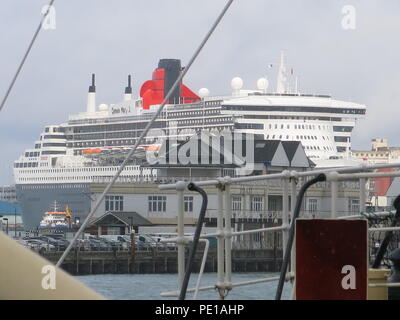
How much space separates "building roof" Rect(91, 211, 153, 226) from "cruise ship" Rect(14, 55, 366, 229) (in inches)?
1134

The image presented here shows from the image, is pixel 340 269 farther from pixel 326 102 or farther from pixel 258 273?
pixel 326 102

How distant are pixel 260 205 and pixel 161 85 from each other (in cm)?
5376

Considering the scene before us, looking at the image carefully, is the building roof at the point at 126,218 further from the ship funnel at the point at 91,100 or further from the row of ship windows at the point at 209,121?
the ship funnel at the point at 91,100

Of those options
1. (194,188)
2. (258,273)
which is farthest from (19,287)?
(258,273)

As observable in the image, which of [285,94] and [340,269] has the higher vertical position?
[285,94]

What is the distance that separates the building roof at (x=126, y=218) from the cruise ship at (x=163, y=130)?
28.8 meters

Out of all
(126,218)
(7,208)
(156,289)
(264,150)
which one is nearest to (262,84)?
(7,208)

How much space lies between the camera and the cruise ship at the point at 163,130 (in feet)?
320

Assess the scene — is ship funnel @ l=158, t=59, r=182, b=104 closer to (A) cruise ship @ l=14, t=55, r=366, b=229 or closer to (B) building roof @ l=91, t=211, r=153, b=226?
(A) cruise ship @ l=14, t=55, r=366, b=229

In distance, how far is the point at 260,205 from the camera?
190ft

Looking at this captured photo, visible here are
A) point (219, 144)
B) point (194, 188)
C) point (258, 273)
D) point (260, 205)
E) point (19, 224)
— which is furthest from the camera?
point (19, 224)

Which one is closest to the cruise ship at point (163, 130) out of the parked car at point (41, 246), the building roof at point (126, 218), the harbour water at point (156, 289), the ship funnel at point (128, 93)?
the ship funnel at point (128, 93)

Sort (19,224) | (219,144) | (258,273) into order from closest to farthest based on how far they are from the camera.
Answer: (258,273), (219,144), (19,224)
